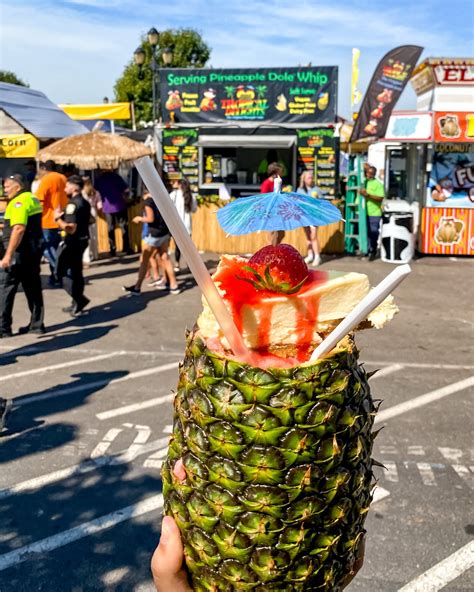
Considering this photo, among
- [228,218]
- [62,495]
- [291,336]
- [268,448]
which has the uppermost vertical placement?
[228,218]

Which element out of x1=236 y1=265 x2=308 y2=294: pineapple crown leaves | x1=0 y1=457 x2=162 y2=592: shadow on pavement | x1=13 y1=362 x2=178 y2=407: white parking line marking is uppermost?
x1=236 y1=265 x2=308 y2=294: pineapple crown leaves

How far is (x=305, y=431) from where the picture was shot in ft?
4.93

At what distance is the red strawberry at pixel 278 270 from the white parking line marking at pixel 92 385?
4910 mm

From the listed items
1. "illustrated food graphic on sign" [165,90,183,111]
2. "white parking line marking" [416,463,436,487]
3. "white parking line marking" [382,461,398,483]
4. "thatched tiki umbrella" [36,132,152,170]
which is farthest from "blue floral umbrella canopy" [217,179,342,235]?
"illustrated food graphic on sign" [165,90,183,111]

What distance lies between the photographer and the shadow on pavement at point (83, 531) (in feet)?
11.2

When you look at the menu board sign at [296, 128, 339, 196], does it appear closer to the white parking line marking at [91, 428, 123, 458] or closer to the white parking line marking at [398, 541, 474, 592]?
the white parking line marking at [91, 428, 123, 458]

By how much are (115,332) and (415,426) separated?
4.48 metres

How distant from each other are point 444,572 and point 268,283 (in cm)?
280

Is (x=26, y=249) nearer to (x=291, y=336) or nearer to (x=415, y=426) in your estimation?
(x=415, y=426)

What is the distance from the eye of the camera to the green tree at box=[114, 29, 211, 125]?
44.7 m

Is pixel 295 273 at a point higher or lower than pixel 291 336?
higher

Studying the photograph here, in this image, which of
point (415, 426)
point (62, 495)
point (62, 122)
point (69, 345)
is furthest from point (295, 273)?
point (62, 122)

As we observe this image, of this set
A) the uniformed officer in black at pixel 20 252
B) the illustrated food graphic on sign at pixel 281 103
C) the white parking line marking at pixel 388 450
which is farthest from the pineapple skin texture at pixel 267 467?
the illustrated food graphic on sign at pixel 281 103

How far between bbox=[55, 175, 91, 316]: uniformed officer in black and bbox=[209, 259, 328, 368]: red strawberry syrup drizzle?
7.59 meters
